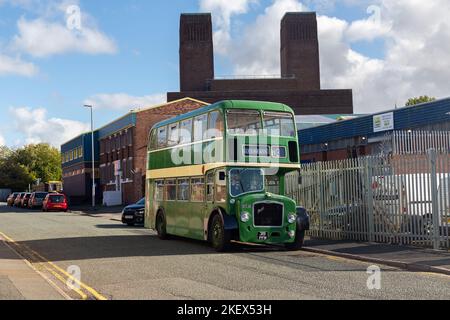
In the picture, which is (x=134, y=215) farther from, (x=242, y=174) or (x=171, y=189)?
(x=242, y=174)

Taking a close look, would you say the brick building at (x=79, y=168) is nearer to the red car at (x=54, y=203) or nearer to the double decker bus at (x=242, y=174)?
the red car at (x=54, y=203)

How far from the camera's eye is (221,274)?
38.7 feet

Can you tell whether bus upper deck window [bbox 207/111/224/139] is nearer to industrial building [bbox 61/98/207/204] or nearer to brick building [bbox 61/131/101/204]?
industrial building [bbox 61/98/207/204]

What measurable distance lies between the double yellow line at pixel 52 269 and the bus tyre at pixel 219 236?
431cm

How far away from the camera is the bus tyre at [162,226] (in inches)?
809

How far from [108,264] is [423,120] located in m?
24.8

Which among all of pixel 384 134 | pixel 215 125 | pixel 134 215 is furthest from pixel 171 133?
pixel 384 134

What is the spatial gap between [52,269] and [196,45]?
81.4 m

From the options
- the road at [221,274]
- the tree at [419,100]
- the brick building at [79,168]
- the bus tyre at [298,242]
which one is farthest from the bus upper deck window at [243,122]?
the tree at [419,100]

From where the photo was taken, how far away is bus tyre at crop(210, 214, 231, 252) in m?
15.7

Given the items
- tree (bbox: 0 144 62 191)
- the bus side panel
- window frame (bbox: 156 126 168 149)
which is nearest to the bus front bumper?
window frame (bbox: 156 126 168 149)

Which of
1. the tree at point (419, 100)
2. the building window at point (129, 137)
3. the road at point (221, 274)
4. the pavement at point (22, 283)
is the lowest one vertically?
the road at point (221, 274)

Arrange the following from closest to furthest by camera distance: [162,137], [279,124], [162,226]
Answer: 1. [279,124]
2. [162,226]
3. [162,137]

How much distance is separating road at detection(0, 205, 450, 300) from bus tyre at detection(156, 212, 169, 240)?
179 centimetres
